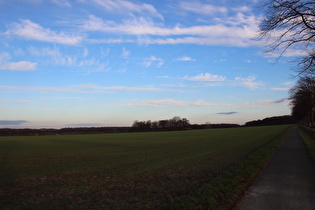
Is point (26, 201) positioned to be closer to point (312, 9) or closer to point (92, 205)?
point (92, 205)

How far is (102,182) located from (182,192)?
3.74 m

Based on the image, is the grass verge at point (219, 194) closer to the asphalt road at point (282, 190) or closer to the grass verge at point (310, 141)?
the asphalt road at point (282, 190)

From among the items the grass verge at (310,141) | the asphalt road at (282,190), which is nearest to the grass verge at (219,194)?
the asphalt road at (282,190)

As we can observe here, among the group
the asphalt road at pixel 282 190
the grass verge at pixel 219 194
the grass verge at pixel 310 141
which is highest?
the grass verge at pixel 310 141

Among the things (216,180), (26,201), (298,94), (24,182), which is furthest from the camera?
(298,94)

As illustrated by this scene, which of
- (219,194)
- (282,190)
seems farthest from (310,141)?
(219,194)

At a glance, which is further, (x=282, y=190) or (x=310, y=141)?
(x=310, y=141)

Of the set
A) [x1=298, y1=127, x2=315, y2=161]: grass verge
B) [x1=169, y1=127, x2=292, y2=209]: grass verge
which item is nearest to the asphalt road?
[x1=169, y1=127, x2=292, y2=209]: grass verge

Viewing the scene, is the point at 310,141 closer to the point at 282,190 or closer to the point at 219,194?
the point at 282,190

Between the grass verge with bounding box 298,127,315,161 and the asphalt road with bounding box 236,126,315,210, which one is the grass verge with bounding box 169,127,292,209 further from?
the grass verge with bounding box 298,127,315,161

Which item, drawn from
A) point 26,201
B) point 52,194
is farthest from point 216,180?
point 26,201

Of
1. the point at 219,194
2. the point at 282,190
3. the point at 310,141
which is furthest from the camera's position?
the point at 310,141

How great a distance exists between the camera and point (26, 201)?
798cm

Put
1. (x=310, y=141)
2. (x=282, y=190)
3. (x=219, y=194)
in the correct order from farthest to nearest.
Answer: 1. (x=310, y=141)
2. (x=282, y=190)
3. (x=219, y=194)
